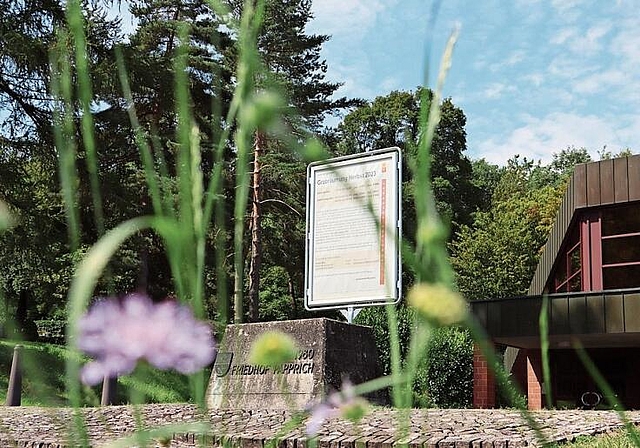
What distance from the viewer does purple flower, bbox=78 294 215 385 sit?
404 millimetres

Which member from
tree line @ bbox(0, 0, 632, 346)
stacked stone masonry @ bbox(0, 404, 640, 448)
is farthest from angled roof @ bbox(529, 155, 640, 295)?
stacked stone masonry @ bbox(0, 404, 640, 448)

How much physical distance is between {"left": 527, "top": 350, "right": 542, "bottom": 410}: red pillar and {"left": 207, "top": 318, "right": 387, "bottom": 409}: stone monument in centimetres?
628

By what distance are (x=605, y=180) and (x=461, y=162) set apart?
20.8 meters

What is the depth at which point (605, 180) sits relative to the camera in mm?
11023

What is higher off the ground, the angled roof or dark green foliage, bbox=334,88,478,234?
dark green foliage, bbox=334,88,478,234

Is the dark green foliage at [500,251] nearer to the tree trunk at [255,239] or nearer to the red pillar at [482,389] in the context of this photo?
the tree trunk at [255,239]

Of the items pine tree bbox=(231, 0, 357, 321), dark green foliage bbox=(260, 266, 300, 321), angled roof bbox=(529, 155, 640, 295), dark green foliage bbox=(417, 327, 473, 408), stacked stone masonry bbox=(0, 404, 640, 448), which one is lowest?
dark green foliage bbox=(417, 327, 473, 408)

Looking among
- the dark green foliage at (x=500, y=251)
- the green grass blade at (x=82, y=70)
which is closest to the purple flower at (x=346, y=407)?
the green grass blade at (x=82, y=70)

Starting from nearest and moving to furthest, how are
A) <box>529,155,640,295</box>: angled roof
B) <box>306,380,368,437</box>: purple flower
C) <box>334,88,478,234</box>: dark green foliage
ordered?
1. <box>306,380,368,437</box>: purple flower
2. <box>529,155,640,295</box>: angled roof
3. <box>334,88,478,234</box>: dark green foliage

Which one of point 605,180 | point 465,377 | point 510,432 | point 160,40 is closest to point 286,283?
point 160,40

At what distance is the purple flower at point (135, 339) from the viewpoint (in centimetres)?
40

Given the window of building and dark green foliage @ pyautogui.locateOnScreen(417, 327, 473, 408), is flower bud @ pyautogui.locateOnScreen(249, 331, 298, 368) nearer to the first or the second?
the window of building

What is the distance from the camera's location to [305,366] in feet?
27.0

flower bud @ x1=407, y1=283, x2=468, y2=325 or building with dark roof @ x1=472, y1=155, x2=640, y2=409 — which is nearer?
flower bud @ x1=407, y1=283, x2=468, y2=325
